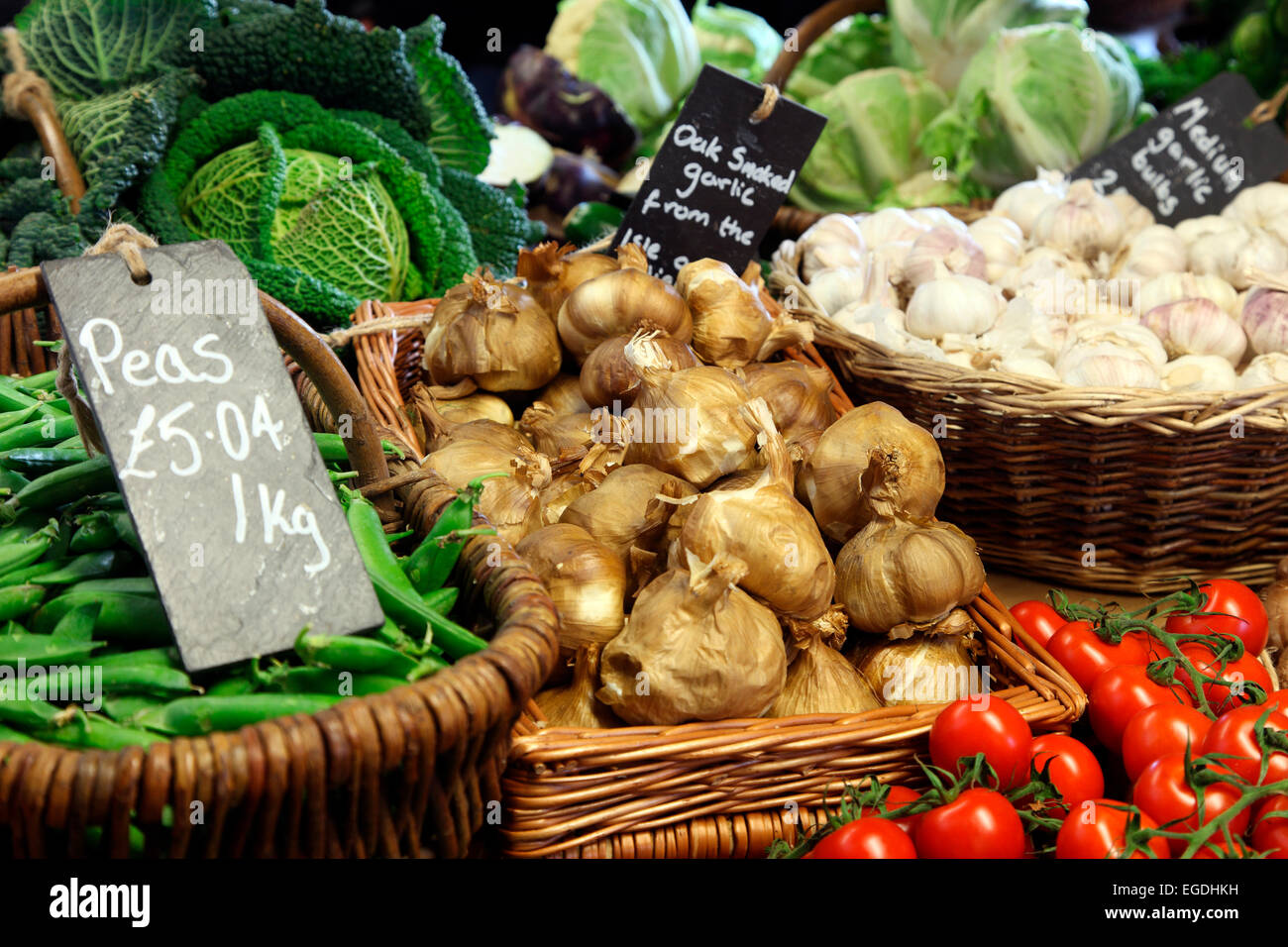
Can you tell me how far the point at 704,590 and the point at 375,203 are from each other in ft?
6.03

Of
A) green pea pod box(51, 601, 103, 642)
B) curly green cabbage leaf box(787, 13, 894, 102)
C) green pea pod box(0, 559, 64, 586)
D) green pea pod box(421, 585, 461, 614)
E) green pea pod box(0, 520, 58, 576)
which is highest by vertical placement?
curly green cabbage leaf box(787, 13, 894, 102)

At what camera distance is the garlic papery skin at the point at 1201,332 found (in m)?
2.21

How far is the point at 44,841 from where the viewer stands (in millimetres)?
974

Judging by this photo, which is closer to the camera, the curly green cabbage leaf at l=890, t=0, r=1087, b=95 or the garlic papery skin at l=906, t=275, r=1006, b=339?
the garlic papery skin at l=906, t=275, r=1006, b=339

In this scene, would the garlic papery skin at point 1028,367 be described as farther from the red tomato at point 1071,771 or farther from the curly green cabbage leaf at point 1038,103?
the curly green cabbage leaf at point 1038,103

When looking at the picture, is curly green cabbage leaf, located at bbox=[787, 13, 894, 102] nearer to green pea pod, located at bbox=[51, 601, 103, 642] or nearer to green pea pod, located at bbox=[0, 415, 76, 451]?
green pea pod, located at bbox=[0, 415, 76, 451]

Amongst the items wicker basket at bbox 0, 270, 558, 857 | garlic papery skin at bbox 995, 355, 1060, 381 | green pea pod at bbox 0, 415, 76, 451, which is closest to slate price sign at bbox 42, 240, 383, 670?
wicker basket at bbox 0, 270, 558, 857

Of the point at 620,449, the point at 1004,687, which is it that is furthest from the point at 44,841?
the point at 1004,687

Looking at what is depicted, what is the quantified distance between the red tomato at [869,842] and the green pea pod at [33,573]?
998 mm

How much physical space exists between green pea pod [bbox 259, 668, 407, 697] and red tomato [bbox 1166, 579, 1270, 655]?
122cm

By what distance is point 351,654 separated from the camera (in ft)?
3.67

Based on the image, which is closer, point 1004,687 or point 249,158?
point 1004,687

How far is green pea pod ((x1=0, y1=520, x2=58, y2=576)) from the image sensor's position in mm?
1285
